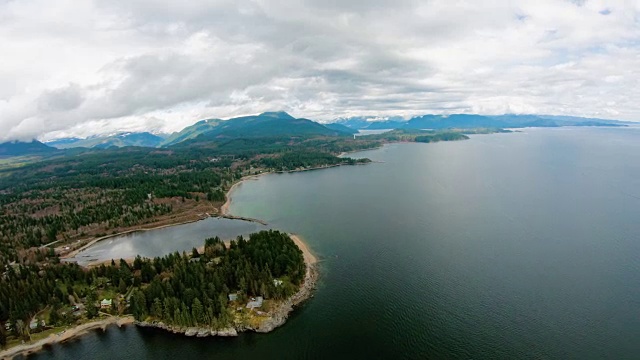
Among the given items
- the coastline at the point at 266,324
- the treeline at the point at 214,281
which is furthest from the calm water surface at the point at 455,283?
the treeline at the point at 214,281

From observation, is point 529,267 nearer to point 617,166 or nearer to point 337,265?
point 337,265

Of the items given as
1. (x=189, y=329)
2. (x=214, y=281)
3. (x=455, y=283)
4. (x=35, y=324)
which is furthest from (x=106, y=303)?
(x=455, y=283)

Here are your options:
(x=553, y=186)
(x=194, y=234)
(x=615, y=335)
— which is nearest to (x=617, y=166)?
(x=553, y=186)

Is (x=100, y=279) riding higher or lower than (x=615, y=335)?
higher

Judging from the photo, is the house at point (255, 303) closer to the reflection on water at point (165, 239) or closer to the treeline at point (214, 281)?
the treeline at point (214, 281)

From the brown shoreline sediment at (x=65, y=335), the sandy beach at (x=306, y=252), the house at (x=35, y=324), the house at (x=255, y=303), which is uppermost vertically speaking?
the sandy beach at (x=306, y=252)

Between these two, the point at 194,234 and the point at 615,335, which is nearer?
the point at 615,335
